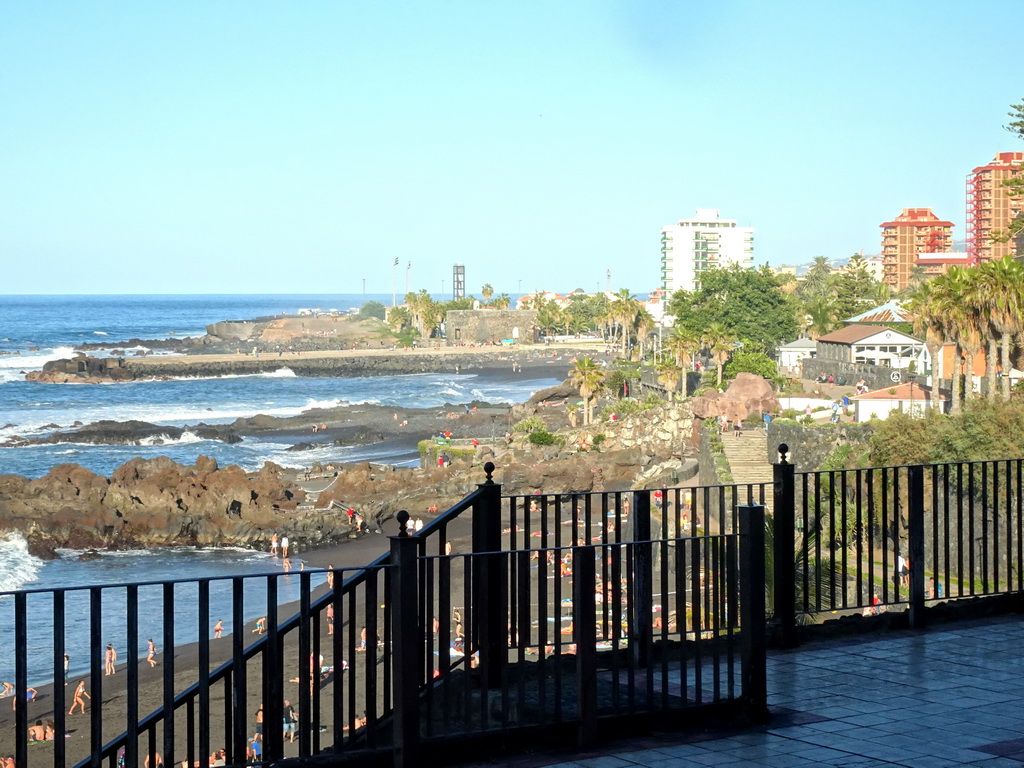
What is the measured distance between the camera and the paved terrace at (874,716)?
17.9 ft

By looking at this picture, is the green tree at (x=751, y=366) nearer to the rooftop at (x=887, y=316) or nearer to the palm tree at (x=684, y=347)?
the palm tree at (x=684, y=347)

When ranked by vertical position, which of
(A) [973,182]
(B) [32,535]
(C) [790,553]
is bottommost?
(B) [32,535]

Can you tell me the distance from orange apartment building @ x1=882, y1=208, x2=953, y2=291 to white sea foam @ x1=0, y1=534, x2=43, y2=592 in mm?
158324

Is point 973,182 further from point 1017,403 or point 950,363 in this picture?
point 1017,403

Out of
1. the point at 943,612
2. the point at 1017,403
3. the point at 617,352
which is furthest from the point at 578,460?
the point at 617,352

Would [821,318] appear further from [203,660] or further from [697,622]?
[203,660]

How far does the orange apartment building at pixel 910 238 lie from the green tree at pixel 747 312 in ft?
334

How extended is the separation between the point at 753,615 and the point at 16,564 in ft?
94.2

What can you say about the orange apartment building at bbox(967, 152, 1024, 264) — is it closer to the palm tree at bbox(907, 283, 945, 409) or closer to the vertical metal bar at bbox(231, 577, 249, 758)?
the palm tree at bbox(907, 283, 945, 409)

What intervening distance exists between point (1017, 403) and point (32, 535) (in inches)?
1017

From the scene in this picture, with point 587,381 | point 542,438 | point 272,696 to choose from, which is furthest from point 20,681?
point 587,381

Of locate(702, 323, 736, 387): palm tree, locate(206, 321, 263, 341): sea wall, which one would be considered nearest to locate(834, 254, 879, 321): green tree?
locate(702, 323, 736, 387): palm tree

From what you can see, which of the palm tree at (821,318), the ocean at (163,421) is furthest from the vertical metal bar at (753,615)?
the palm tree at (821,318)

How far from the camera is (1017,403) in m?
23.9
